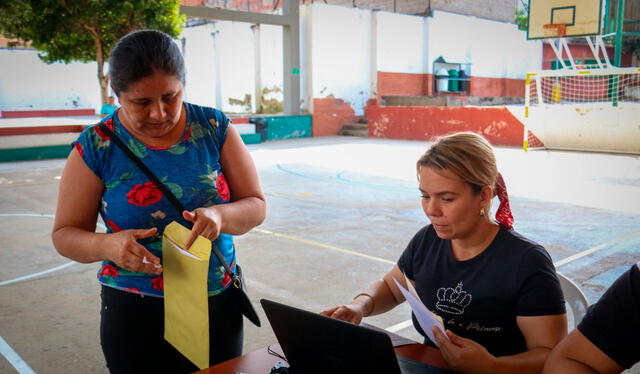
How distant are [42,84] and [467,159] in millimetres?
31117

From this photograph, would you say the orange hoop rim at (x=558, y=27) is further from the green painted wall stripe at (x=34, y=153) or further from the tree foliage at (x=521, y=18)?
the tree foliage at (x=521, y=18)

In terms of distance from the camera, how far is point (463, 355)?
145 centimetres

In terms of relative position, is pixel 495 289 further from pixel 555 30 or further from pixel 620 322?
pixel 555 30

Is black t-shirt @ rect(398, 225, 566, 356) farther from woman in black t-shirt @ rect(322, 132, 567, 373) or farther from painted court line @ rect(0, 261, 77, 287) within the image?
painted court line @ rect(0, 261, 77, 287)

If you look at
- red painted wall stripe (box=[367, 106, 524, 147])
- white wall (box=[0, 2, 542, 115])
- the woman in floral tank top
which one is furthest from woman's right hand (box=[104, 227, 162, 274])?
white wall (box=[0, 2, 542, 115])

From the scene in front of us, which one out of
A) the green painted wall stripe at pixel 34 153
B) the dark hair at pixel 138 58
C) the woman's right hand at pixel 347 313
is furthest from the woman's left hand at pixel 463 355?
the green painted wall stripe at pixel 34 153

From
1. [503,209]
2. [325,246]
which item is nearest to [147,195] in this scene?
[503,209]

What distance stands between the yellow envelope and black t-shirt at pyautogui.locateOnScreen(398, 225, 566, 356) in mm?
770

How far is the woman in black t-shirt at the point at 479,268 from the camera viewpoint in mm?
1628

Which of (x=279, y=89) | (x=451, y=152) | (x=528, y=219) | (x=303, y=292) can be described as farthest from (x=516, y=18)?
(x=451, y=152)

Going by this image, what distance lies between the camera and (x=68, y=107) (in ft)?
98.0

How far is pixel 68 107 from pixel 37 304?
94.2 feet

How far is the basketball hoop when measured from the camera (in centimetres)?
1270

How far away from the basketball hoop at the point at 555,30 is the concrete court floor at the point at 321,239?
11.7ft
